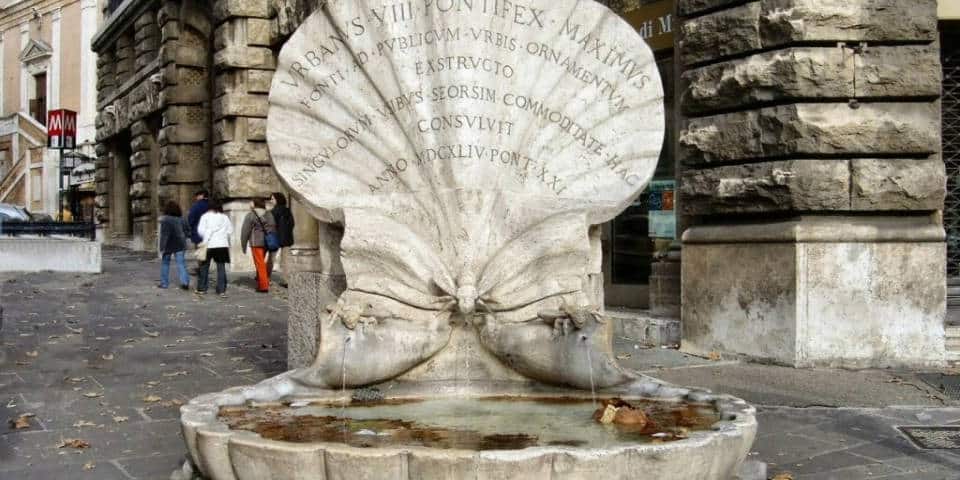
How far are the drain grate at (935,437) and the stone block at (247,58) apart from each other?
1330cm

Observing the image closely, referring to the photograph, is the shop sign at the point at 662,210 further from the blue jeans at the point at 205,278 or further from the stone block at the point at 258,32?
the stone block at the point at 258,32

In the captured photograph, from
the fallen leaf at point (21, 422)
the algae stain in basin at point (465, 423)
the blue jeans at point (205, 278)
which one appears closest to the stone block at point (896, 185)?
the algae stain in basin at point (465, 423)

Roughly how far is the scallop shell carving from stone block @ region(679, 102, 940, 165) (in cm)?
312

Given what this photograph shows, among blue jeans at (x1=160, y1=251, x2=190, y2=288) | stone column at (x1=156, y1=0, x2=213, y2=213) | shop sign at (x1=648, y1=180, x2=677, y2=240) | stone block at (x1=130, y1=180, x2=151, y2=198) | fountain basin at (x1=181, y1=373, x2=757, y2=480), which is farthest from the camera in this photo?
stone block at (x1=130, y1=180, x2=151, y2=198)

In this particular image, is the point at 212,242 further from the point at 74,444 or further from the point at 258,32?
the point at 74,444

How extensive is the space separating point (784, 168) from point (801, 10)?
1.18 m

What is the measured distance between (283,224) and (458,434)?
10738 millimetres

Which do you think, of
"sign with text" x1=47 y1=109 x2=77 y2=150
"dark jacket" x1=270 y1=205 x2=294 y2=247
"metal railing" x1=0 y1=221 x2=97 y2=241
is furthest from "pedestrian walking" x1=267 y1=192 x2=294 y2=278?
"sign with text" x1=47 y1=109 x2=77 y2=150

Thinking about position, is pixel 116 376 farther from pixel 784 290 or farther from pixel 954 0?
pixel 954 0

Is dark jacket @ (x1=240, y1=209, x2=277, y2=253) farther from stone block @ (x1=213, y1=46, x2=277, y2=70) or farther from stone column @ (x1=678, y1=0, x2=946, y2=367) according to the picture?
stone column @ (x1=678, y1=0, x2=946, y2=367)

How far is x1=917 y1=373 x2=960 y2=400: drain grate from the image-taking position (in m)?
6.32

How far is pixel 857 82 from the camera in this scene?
7473 millimetres

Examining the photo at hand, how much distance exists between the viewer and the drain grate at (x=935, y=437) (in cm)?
486

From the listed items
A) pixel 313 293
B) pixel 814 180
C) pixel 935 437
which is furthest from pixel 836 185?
pixel 313 293
